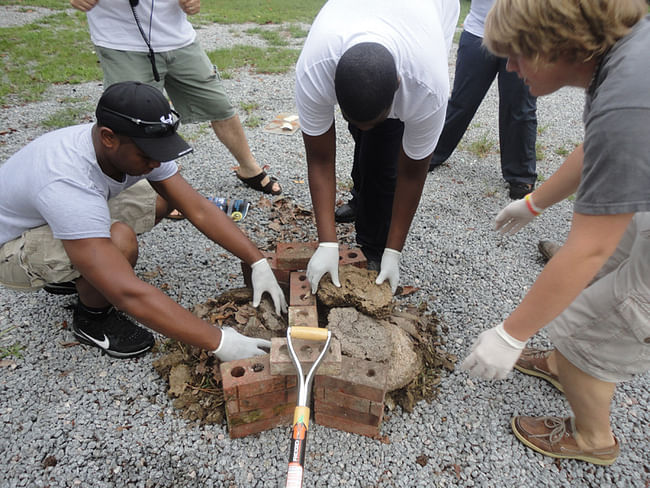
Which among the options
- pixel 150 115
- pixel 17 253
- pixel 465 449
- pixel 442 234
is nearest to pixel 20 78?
pixel 17 253

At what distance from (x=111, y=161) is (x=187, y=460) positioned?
1.36 m

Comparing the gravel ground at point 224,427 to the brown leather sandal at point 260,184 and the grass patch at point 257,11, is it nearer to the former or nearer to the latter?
the brown leather sandal at point 260,184

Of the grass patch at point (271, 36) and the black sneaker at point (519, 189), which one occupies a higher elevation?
the black sneaker at point (519, 189)

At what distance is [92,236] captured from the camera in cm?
162

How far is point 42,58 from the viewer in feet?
23.0

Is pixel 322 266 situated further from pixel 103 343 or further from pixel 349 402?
pixel 103 343

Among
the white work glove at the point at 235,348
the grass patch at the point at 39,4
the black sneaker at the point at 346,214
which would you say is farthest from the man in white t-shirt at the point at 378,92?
the grass patch at the point at 39,4

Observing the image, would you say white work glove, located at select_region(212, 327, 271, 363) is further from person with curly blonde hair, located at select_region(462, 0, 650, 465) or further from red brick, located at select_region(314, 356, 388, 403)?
person with curly blonde hair, located at select_region(462, 0, 650, 465)

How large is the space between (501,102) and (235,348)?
123 inches

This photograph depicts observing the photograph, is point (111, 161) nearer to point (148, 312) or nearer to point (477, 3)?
point (148, 312)

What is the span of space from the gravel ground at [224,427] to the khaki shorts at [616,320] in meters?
0.56

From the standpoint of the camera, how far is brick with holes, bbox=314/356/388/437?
1.65 m

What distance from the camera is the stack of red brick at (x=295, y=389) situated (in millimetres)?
1633

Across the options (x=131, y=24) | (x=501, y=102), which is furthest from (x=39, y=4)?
(x=501, y=102)
